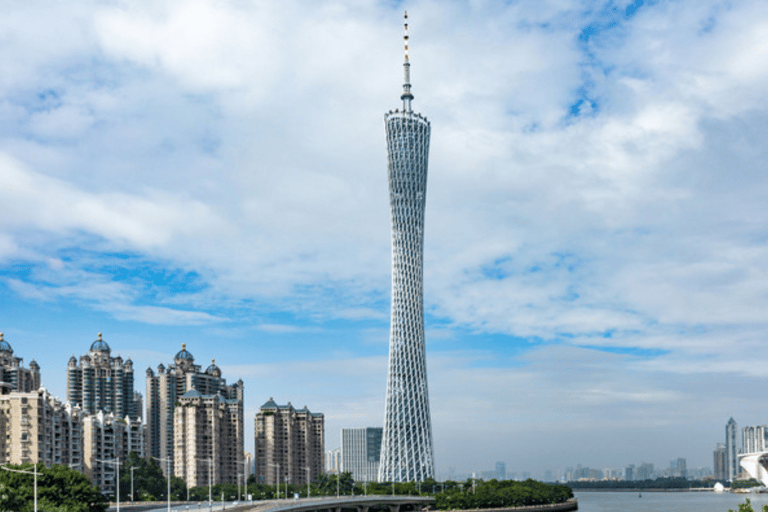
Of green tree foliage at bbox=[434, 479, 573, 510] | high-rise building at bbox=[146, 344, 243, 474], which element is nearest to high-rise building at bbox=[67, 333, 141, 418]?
high-rise building at bbox=[146, 344, 243, 474]

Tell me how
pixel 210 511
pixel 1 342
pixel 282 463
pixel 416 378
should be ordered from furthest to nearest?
pixel 282 463
pixel 1 342
pixel 416 378
pixel 210 511

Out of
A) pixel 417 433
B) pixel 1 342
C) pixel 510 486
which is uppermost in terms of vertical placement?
pixel 1 342

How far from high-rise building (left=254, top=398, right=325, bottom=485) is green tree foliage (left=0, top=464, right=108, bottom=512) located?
93579 mm

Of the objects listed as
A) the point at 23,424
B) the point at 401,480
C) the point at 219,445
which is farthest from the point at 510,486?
the point at 23,424

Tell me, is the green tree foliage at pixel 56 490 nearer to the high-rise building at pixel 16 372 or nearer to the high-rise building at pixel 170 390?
the high-rise building at pixel 16 372

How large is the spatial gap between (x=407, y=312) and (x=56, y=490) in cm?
6492

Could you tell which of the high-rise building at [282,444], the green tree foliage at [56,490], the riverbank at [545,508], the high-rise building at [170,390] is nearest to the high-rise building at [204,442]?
the high-rise building at [282,444]

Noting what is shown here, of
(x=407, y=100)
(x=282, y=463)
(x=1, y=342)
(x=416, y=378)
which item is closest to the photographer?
(x=416, y=378)

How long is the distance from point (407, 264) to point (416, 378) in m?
15.4

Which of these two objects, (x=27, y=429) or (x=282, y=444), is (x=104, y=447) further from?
(x=282, y=444)

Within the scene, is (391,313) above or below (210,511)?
above

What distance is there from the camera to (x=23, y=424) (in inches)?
3949

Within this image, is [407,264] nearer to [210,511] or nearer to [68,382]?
[210,511]

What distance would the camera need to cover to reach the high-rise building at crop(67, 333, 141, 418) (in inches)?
6403
